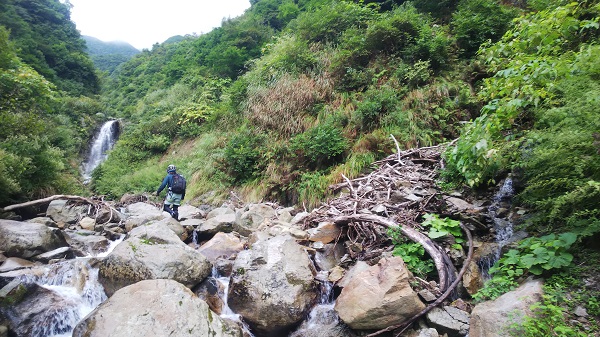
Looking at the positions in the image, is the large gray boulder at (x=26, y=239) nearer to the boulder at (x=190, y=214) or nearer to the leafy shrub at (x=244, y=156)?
the boulder at (x=190, y=214)

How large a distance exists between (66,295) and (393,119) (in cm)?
759

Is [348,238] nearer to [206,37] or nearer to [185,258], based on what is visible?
[185,258]

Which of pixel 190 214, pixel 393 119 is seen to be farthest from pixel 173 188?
pixel 393 119

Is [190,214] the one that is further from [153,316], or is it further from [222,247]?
[153,316]

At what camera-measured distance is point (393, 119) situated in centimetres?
787

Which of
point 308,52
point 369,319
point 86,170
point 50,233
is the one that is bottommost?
point 86,170

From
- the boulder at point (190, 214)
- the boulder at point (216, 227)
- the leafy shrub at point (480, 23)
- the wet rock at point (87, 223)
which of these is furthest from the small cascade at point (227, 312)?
the leafy shrub at point (480, 23)

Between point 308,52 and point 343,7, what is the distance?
2379 millimetres

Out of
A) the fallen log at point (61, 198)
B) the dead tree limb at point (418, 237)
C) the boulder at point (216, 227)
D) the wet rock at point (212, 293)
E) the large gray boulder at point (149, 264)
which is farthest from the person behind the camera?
the fallen log at point (61, 198)

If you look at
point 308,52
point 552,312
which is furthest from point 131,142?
point 552,312

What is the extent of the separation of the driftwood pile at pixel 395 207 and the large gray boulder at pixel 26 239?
4.73 m

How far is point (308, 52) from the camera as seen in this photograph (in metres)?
11.4

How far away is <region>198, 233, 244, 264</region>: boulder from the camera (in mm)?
5395

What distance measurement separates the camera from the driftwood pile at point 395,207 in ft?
12.6
